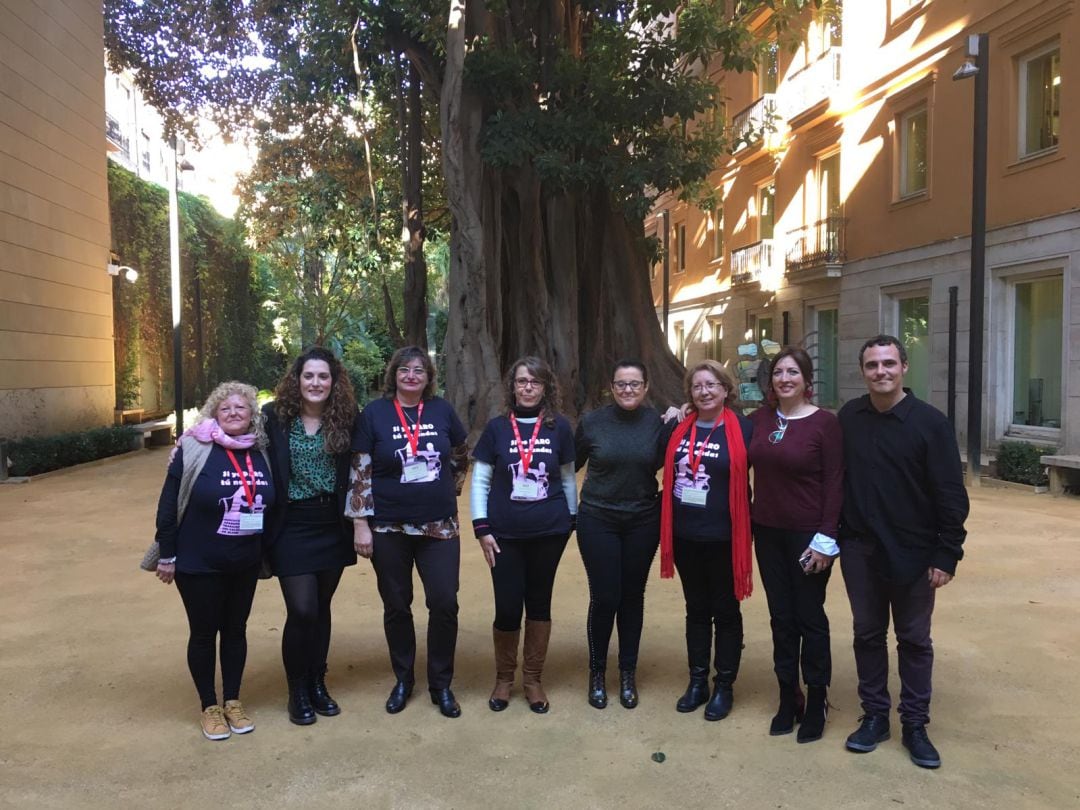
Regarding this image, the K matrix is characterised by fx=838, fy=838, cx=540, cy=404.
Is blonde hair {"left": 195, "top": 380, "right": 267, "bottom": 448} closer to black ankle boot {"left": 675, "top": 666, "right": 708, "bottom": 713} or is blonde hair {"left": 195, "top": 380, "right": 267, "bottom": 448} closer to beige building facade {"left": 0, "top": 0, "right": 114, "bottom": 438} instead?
black ankle boot {"left": 675, "top": 666, "right": 708, "bottom": 713}

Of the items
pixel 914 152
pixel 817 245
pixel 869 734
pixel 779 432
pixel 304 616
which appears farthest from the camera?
pixel 817 245

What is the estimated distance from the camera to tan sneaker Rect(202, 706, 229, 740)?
3553 mm

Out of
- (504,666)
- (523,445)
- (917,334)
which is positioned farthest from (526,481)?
(917,334)

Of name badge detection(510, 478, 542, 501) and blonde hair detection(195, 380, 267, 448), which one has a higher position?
blonde hair detection(195, 380, 267, 448)

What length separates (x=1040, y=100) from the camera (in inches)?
471

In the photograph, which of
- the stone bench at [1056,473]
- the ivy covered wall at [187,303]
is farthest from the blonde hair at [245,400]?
the ivy covered wall at [187,303]

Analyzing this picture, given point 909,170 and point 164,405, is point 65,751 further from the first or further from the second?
point 164,405

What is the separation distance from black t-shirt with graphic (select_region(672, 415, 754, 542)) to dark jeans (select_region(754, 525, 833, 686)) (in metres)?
0.18

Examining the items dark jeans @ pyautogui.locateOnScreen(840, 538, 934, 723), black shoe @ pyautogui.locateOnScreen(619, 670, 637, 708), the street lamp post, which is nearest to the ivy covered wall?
the street lamp post

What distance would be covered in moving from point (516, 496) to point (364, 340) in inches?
1229

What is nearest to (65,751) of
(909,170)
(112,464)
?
(112,464)

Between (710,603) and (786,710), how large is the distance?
540 mm

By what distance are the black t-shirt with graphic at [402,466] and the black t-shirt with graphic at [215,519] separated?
507mm

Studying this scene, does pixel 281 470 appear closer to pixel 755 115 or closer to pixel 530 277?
pixel 530 277
